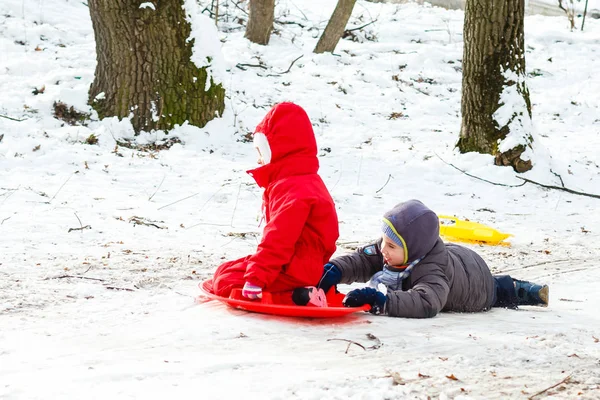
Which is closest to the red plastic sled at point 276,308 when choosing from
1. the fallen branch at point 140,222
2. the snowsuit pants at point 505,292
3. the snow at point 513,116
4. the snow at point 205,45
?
the snowsuit pants at point 505,292

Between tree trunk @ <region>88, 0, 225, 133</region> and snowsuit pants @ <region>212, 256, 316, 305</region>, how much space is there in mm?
4573

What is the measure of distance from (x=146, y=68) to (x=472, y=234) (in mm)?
4051

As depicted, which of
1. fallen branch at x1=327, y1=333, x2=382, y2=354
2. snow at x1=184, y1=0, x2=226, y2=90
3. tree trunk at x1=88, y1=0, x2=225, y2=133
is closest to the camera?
fallen branch at x1=327, y1=333, x2=382, y2=354

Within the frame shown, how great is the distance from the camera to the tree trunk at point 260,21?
1246cm

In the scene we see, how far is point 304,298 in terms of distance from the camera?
393 cm

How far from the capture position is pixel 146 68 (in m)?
8.11

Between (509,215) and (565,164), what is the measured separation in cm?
196

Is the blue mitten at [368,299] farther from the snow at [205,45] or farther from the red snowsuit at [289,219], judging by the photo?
the snow at [205,45]

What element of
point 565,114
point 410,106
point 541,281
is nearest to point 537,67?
point 565,114

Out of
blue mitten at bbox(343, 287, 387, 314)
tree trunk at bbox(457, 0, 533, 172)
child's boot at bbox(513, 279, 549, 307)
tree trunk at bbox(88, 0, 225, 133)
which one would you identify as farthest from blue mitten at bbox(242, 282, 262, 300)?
tree trunk at bbox(457, 0, 533, 172)

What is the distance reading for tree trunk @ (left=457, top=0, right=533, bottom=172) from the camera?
836 centimetres

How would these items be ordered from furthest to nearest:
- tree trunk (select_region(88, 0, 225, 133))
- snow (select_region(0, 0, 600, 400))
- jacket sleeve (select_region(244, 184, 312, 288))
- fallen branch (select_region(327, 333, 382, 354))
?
tree trunk (select_region(88, 0, 225, 133)) < jacket sleeve (select_region(244, 184, 312, 288)) < fallen branch (select_region(327, 333, 382, 354)) < snow (select_region(0, 0, 600, 400))

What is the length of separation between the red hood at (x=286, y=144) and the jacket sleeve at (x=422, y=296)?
0.82 metres

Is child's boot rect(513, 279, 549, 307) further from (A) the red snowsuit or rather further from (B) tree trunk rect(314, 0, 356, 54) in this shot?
(B) tree trunk rect(314, 0, 356, 54)
